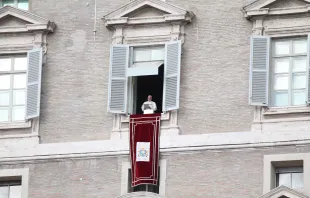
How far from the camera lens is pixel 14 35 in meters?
54.2

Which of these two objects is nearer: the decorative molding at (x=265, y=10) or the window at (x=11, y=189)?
the decorative molding at (x=265, y=10)

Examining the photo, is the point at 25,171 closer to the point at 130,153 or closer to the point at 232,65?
the point at 130,153

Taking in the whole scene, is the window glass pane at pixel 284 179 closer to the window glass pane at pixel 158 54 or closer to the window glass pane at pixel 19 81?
the window glass pane at pixel 158 54

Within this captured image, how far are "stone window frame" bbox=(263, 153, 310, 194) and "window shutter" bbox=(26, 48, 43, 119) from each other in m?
6.91

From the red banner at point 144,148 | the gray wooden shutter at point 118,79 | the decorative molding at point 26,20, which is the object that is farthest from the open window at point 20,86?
the red banner at point 144,148

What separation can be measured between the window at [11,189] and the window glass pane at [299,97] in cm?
813

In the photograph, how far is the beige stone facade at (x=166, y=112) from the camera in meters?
50.8

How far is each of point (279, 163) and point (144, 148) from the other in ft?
12.7

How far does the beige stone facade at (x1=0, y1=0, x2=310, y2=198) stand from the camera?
50.8 metres

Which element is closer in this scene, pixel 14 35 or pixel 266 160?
pixel 266 160

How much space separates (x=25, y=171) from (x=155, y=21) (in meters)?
5.51

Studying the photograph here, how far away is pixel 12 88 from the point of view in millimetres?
53938

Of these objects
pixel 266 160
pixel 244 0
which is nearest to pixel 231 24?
pixel 244 0

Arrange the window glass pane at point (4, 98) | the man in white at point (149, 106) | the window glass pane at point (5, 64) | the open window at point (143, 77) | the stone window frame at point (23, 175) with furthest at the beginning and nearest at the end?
the window glass pane at point (5, 64) → the window glass pane at point (4, 98) → the stone window frame at point (23, 175) → the man in white at point (149, 106) → the open window at point (143, 77)
